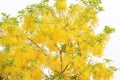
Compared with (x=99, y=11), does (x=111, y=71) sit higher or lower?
lower

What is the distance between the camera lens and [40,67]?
977 inches

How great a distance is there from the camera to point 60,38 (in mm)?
24688

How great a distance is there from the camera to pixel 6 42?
25.9m

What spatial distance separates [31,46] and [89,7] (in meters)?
3.96

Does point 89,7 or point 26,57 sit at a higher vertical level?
point 89,7

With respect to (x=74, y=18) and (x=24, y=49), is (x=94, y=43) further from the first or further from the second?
(x=24, y=49)

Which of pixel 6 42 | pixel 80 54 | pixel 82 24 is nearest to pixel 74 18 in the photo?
pixel 82 24

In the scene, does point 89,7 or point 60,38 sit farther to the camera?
point 89,7

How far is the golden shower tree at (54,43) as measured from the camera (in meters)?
24.7

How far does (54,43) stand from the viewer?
24.9 m

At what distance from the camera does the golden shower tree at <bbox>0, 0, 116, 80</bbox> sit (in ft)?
81.0

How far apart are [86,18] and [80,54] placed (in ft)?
6.98

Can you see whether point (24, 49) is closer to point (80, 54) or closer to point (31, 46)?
point (31, 46)

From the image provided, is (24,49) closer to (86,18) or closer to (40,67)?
(40,67)
